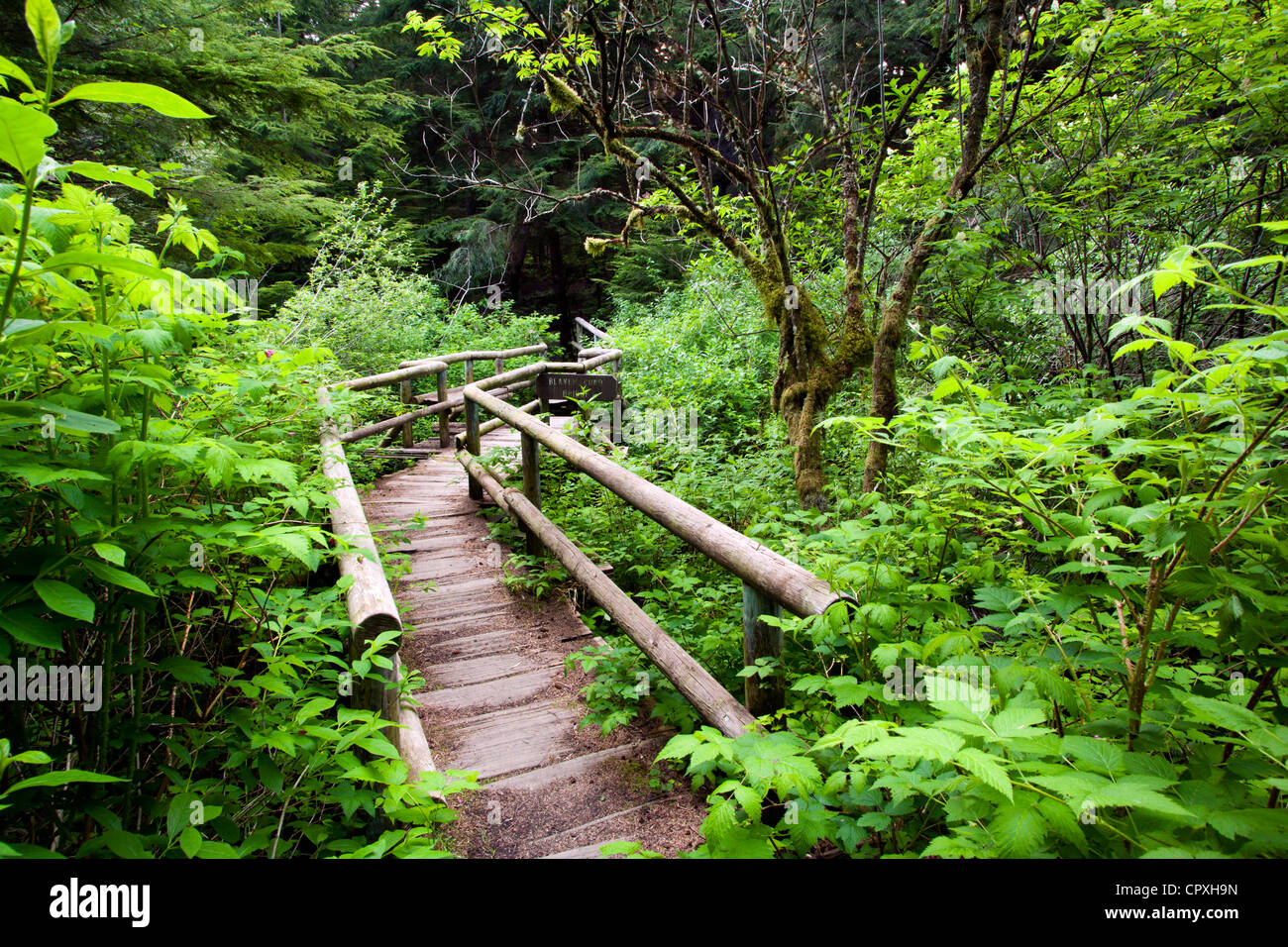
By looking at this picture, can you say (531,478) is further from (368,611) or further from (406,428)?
(406,428)

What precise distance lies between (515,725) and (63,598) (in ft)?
7.59

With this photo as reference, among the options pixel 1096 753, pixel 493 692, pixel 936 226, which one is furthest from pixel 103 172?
pixel 936 226

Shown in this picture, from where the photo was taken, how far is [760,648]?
233cm

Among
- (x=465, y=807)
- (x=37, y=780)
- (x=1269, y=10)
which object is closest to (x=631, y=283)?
(x=1269, y=10)

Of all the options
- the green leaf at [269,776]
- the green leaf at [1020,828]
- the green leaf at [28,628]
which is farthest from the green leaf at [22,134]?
the green leaf at [1020,828]

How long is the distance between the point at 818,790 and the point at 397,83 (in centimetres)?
2316

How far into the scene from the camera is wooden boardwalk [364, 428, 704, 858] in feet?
8.00

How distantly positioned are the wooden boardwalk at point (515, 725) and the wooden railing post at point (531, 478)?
0.33m

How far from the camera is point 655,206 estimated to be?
4812 mm

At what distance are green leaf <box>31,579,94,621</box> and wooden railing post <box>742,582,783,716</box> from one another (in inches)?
70.8

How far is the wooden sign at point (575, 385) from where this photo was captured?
7629mm

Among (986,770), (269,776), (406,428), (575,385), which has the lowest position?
(269,776)

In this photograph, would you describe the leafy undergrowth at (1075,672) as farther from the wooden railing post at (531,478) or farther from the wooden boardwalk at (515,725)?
the wooden railing post at (531,478)
